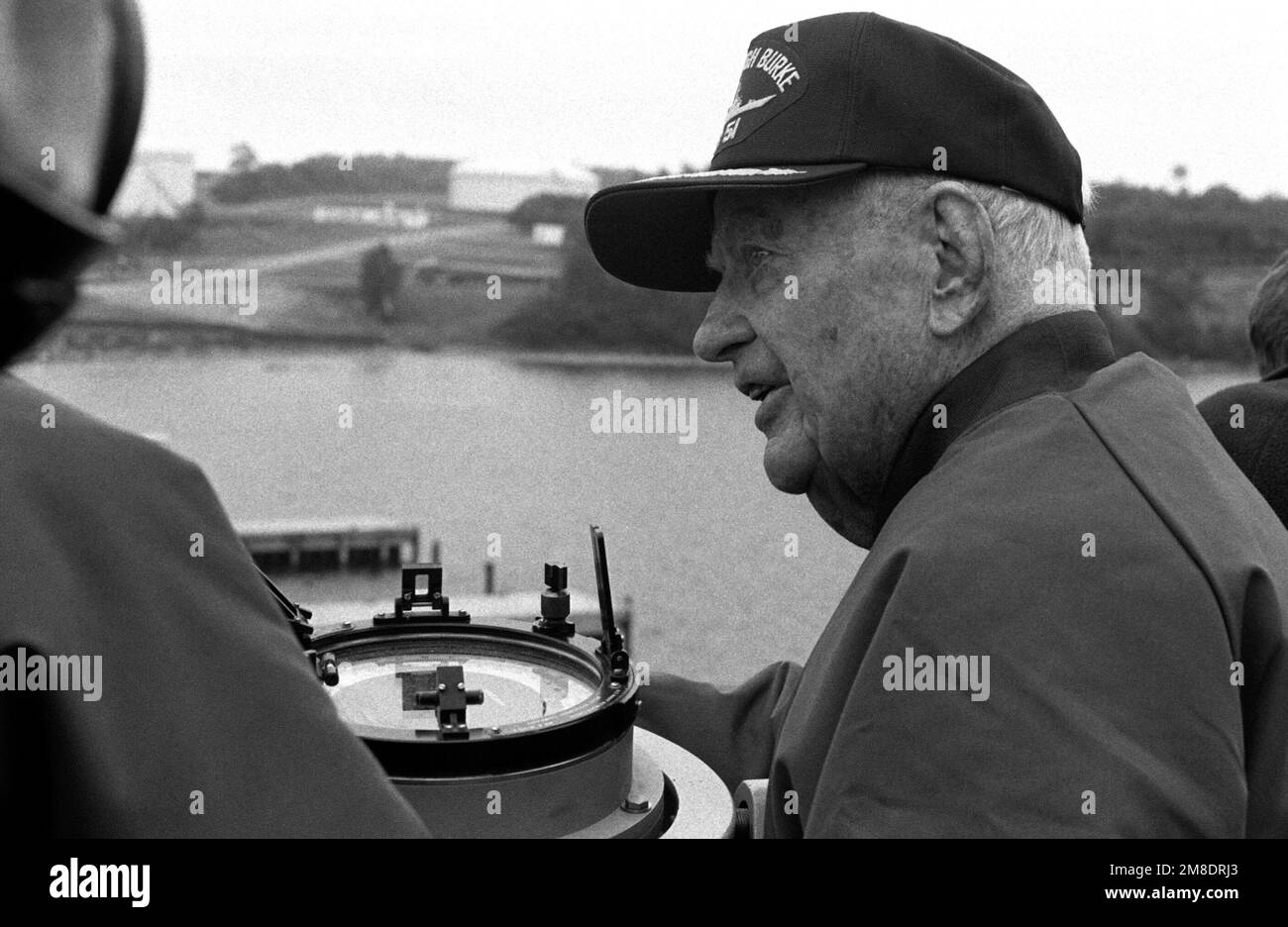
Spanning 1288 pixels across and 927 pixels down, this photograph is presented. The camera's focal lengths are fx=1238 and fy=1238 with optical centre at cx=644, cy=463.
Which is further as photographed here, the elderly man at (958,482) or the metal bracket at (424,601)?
the metal bracket at (424,601)

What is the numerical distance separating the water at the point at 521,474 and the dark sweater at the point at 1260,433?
25.0 m

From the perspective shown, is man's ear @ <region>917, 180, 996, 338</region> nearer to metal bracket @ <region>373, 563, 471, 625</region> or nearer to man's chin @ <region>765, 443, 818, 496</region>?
man's chin @ <region>765, 443, 818, 496</region>

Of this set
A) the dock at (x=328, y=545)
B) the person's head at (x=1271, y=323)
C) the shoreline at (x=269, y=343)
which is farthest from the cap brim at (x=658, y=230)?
the dock at (x=328, y=545)

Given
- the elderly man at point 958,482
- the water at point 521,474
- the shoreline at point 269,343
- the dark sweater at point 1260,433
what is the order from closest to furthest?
the elderly man at point 958,482 → the dark sweater at point 1260,433 → the water at point 521,474 → the shoreline at point 269,343

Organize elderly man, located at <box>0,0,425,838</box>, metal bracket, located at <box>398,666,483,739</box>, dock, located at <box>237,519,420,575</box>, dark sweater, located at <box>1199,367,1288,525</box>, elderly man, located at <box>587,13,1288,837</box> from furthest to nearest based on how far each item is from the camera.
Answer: dock, located at <box>237,519,420,575</box>
dark sweater, located at <box>1199,367,1288,525</box>
metal bracket, located at <box>398,666,483,739</box>
elderly man, located at <box>587,13,1288,837</box>
elderly man, located at <box>0,0,425,838</box>

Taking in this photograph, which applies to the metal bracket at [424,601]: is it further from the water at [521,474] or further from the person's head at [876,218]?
the water at [521,474]

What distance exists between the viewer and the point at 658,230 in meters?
2.17

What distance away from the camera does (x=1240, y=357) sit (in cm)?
2717

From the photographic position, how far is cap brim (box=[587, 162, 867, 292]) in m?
1.95

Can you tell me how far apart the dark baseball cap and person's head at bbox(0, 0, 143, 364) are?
130 centimetres

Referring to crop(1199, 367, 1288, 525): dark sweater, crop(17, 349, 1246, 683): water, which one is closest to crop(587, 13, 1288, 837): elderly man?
crop(1199, 367, 1288, 525): dark sweater

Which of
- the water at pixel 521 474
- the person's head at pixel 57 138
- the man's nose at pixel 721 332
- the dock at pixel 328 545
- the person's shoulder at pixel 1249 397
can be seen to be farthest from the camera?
the water at pixel 521 474

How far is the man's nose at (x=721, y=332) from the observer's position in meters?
1.94

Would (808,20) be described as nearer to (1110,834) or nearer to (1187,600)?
(1187,600)
